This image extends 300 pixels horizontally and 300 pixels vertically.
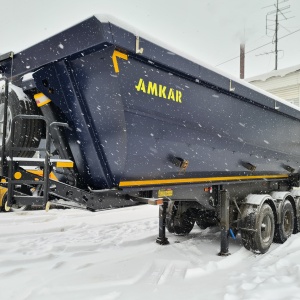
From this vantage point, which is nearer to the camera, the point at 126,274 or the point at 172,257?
the point at 126,274

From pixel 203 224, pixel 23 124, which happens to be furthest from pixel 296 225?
pixel 23 124

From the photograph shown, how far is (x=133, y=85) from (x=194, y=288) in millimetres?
2284

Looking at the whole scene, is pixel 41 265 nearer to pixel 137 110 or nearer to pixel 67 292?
pixel 67 292

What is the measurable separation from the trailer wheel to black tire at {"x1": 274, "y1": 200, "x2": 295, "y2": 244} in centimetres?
35

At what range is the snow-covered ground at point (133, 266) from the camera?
3.29 metres

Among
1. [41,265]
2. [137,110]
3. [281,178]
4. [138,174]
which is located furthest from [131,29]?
[281,178]

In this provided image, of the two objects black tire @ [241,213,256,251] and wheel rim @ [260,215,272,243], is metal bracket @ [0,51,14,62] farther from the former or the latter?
wheel rim @ [260,215,272,243]

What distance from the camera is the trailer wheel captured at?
4871 millimetres

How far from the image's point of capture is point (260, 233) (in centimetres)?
493

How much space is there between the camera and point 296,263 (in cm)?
405

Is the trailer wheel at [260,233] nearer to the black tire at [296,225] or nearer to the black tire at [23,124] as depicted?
the black tire at [296,225]

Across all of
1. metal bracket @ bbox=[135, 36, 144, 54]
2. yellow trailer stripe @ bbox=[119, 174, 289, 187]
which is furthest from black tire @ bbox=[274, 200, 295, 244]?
metal bracket @ bbox=[135, 36, 144, 54]

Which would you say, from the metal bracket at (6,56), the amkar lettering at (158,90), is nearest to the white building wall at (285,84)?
the amkar lettering at (158,90)

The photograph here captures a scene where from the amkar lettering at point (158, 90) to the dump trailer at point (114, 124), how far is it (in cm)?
1
